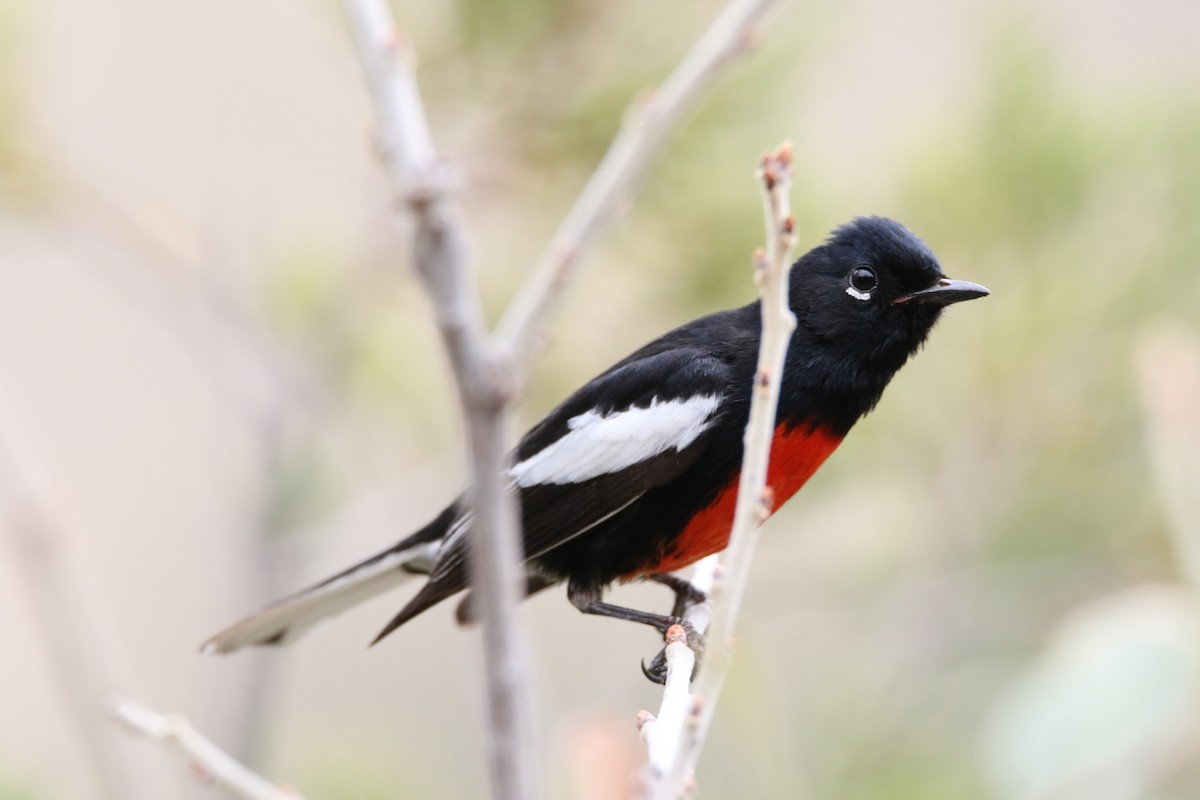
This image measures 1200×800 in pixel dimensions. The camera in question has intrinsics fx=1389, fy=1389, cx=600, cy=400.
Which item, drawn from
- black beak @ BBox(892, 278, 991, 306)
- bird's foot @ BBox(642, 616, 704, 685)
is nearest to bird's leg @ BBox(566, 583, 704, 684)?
bird's foot @ BBox(642, 616, 704, 685)

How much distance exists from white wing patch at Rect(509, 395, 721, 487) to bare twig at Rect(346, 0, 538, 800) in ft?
4.17

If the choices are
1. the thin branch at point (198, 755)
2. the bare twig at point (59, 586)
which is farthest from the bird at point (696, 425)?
the thin branch at point (198, 755)

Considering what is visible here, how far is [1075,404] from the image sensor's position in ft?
10.1

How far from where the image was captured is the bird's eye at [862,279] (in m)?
2.12

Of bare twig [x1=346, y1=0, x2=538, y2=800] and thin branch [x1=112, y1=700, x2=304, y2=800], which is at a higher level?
bare twig [x1=346, y1=0, x2=538, y2=800]

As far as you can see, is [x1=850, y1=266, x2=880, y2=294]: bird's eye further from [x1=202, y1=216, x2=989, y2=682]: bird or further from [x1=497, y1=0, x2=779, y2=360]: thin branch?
[x1=497, y1=0, x2=779, y2=360]: thin branch

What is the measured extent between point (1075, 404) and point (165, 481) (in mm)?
3720

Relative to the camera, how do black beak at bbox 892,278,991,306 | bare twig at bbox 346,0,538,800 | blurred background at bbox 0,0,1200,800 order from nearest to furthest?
bare twig at bbox 346,0,538,800 → black beak at bbox 892,278,991,306 → blurred background at bbox 0,0,1200,800

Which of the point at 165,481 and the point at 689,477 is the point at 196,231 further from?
the point at 165,481

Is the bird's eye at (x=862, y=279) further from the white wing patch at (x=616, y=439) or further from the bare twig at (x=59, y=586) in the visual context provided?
the bare twig at (x=59, y=586)

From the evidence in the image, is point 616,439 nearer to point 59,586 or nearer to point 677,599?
point 677,599

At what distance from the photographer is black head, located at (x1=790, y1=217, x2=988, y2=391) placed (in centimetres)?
208

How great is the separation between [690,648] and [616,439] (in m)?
0.34

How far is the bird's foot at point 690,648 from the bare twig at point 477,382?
114 cm
